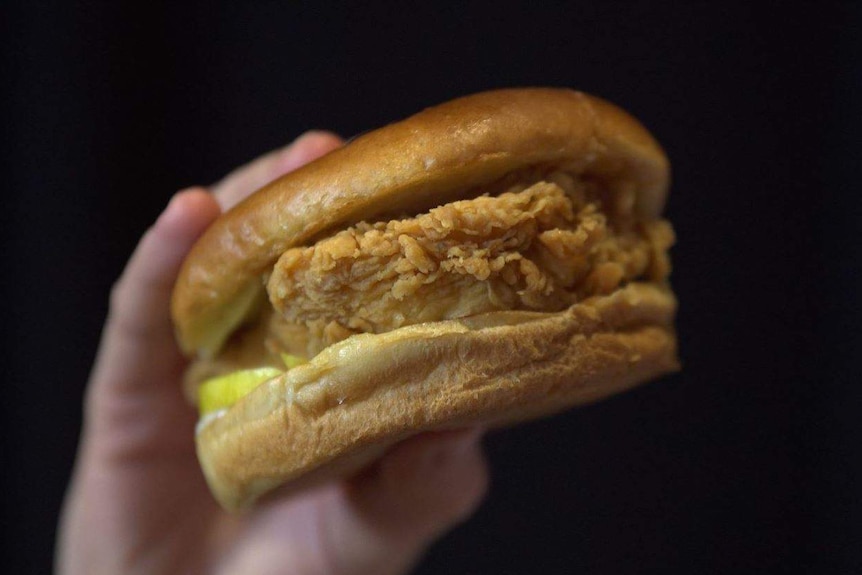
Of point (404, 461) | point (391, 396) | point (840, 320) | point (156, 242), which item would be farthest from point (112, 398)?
point (840, 320)

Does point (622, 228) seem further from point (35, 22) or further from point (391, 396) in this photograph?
point (35, 22)

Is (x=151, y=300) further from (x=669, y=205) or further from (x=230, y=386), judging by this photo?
(x=669, y=205)

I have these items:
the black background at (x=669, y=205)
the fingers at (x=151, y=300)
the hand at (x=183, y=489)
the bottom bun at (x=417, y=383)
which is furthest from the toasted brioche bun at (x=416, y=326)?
the black background at (x=669, y=205)

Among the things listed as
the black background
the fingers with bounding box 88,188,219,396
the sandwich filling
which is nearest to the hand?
the fingers with bounding box 88,188,219,396

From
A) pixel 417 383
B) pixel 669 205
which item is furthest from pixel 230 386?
pixel 669 205

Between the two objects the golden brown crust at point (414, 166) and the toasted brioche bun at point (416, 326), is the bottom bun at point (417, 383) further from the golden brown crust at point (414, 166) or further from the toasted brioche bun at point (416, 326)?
the golden brown crust at point (414, 166)

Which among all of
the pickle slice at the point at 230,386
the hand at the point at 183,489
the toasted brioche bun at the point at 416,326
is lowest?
the hand at the point at 183,489
